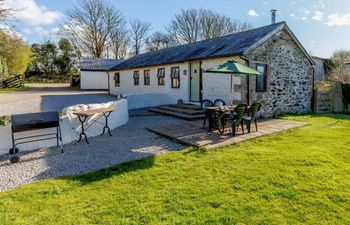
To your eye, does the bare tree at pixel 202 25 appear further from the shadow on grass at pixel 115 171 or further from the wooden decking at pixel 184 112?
the shadow on grass at pixel 115 171

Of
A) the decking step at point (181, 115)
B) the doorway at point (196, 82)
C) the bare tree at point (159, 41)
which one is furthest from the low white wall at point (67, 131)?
the bare tree at point (159, 41)

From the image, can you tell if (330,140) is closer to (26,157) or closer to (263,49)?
(263,49)

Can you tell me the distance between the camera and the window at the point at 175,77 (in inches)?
578

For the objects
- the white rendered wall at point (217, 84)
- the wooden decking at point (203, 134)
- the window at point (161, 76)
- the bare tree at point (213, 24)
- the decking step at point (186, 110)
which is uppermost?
the bare tree at point (213, 24)

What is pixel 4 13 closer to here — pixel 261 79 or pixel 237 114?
pixel 237 114

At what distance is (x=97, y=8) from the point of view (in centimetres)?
3703

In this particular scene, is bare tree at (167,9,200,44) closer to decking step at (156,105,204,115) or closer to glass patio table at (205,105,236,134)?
decking step at (156,105,204,115)

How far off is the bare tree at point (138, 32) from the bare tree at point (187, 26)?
279 inches

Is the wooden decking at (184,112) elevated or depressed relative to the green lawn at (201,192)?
elevated

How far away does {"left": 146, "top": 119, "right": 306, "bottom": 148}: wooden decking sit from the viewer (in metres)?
6.83

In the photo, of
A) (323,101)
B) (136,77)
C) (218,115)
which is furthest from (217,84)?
(136,77)

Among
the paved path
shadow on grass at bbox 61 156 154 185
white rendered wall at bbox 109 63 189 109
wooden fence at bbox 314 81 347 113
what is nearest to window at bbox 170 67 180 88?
white rendered wall at bbox 109 63 189 109

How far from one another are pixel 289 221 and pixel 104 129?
6.66 metres

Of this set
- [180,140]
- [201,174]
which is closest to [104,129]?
[180,140]
